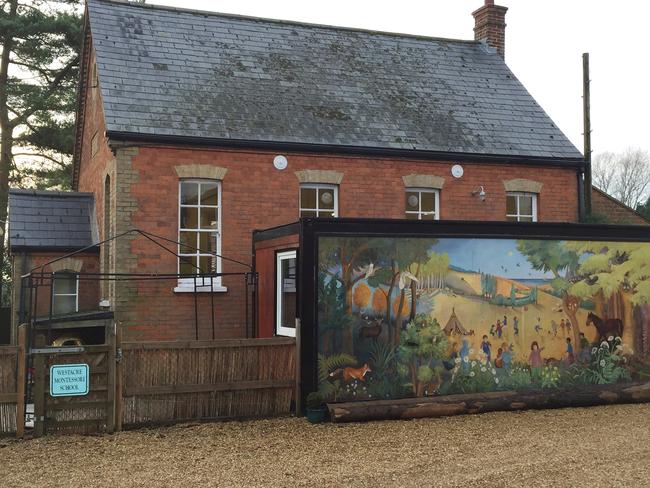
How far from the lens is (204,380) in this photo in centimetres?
Result: 1102

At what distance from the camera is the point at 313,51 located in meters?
19.7

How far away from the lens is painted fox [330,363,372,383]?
11.7 m

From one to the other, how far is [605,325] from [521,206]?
20.1ft

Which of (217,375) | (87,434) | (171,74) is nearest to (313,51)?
(171,74)

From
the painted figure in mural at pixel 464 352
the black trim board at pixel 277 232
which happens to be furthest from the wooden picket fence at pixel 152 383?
the painted figure in mural at pixel 464 352

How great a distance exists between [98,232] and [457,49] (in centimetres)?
1099

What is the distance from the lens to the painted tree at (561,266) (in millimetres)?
13047

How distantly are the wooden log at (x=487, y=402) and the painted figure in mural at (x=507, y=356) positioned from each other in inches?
16.8

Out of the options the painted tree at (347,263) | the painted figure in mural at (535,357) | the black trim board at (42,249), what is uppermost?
the black trim board at (42,249)

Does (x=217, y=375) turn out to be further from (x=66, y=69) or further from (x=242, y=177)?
(x=66, y=69)

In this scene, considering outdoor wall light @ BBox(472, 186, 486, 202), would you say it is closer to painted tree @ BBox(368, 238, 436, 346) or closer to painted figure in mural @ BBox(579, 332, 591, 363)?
painted figure in mural @ BBox(579, 332, 591, 363)

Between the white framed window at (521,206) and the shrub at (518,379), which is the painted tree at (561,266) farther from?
the white framed window at (521,206)

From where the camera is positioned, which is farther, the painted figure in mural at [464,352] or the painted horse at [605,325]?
the painted horse at [605,325]

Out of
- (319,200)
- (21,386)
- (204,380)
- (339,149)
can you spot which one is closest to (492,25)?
(339,149)
